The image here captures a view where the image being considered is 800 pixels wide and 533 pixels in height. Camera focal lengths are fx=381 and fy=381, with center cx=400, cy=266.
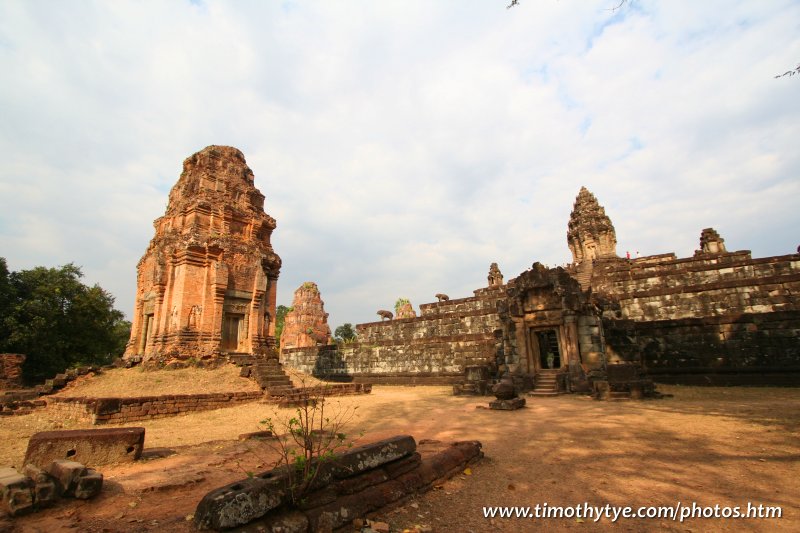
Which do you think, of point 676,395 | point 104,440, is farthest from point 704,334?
point 104,440

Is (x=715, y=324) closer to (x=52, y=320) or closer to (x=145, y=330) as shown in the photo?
(x=145, y=330)

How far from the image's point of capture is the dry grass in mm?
11758

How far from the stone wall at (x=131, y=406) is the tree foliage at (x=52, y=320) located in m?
13.9

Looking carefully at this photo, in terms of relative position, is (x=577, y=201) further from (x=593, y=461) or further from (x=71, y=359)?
(x=71, y=359)

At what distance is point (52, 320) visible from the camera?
21500 mm

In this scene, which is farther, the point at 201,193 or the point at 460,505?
the point at 201,193

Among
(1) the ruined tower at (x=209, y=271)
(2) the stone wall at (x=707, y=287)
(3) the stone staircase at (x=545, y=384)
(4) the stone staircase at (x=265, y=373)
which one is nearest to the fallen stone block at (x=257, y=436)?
(4) the stone staircase at (x=265, y=373)

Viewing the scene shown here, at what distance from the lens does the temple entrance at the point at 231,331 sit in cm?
1546

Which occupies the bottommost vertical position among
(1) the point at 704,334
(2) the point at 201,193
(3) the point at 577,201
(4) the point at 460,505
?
(4) the point at 460,505

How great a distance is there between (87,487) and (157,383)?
9656mm

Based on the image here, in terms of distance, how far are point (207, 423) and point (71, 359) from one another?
20.5m

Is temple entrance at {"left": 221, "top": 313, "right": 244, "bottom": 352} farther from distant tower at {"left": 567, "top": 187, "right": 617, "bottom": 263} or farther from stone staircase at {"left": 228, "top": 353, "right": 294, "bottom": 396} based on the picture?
distant tower at {"left": 567, "top": 187, "right": 617, "bottom": 263}

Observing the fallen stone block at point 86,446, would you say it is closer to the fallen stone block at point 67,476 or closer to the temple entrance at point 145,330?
the fallen stone block at point 67,476

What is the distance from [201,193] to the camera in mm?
16109
